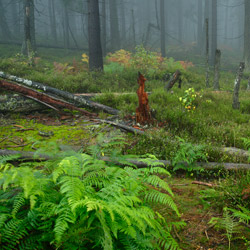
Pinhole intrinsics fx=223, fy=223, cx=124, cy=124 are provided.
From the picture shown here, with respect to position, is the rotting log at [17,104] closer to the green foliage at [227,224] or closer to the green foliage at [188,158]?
the green foliage at [188,158]

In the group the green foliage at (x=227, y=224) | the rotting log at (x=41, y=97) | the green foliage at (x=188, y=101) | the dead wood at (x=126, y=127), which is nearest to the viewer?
the green foliage at (x=227, y=224)

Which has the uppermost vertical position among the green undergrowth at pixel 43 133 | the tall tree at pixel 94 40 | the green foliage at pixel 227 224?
the tall tree at pixel 94 40

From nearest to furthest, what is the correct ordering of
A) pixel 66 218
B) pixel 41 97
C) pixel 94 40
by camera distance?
pixel 66 218, pixel 41 97, pixel 94 40

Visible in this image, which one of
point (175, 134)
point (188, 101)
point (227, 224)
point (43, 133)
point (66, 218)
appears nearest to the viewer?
point (66, 218)

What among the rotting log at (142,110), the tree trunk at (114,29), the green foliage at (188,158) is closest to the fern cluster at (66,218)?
the green foliage at (188,158)

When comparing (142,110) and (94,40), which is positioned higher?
(94,40)

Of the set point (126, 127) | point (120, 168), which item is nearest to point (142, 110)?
point (126, 127)

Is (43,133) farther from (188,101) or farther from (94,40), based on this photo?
(94,40)

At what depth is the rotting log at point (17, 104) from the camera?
22.2ft

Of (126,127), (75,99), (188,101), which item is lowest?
(126,127)

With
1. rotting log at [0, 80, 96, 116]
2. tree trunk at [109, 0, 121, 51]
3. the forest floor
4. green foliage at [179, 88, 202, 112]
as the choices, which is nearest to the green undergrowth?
the forest floor

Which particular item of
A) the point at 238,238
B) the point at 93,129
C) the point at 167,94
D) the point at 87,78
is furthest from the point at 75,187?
the point at 87,78

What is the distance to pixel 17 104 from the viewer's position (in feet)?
22.4

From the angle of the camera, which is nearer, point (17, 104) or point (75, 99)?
point (17, 104)
